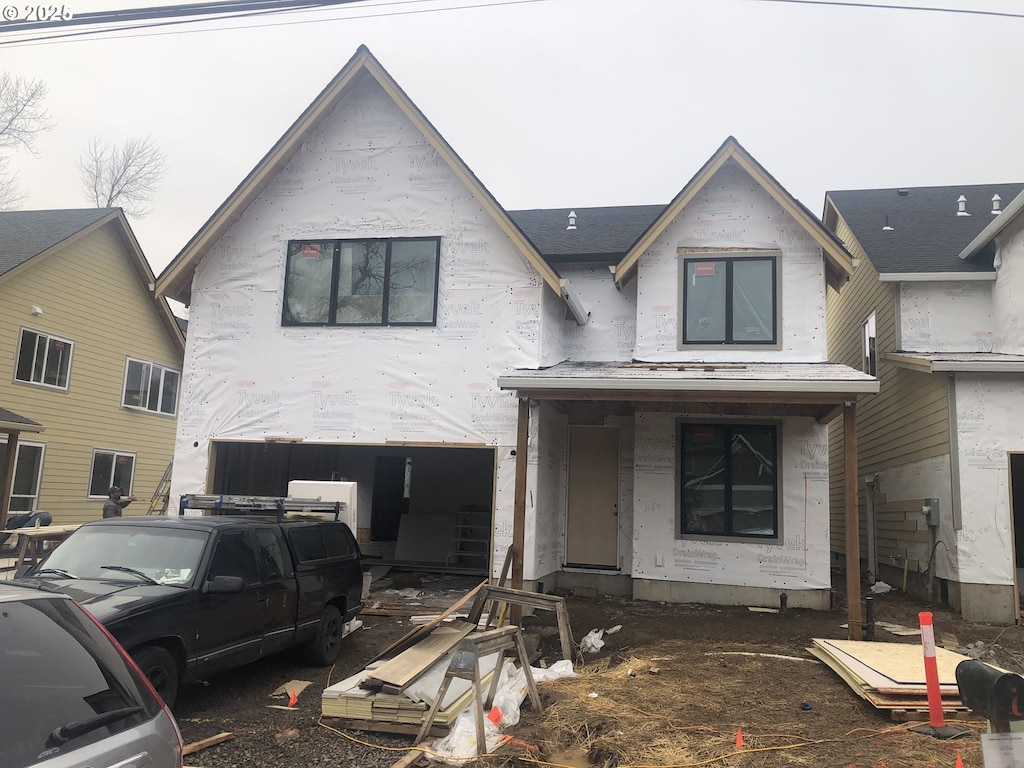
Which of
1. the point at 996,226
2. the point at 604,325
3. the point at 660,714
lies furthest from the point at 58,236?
the point at 996,226

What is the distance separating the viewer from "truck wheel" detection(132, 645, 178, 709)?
18.7 ft

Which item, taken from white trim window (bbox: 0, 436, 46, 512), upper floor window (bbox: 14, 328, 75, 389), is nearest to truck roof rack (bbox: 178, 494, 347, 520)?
white trim window (bbox: 0, 436, 46, 512)

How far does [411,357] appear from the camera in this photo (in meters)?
12.2

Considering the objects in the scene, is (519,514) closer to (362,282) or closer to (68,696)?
(362,282)

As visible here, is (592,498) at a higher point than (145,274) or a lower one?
lower

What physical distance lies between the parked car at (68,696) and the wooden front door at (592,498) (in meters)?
10.5

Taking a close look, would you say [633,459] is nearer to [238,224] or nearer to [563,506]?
[563,506]

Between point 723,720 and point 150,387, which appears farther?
point 150,387

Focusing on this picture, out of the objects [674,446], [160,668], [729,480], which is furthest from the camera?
[674,446]

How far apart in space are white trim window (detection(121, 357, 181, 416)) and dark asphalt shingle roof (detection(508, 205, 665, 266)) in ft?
39.9

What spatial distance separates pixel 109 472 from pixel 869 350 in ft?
64.4

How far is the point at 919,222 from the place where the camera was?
15859 mm

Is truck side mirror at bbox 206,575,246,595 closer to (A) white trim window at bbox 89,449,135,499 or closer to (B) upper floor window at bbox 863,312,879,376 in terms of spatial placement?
(B) upper floor window at bbox 863,312,879,376

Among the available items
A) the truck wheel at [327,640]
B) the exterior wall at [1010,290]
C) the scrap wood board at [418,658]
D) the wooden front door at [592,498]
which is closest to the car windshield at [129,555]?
the scrap wood board at [418,658]
